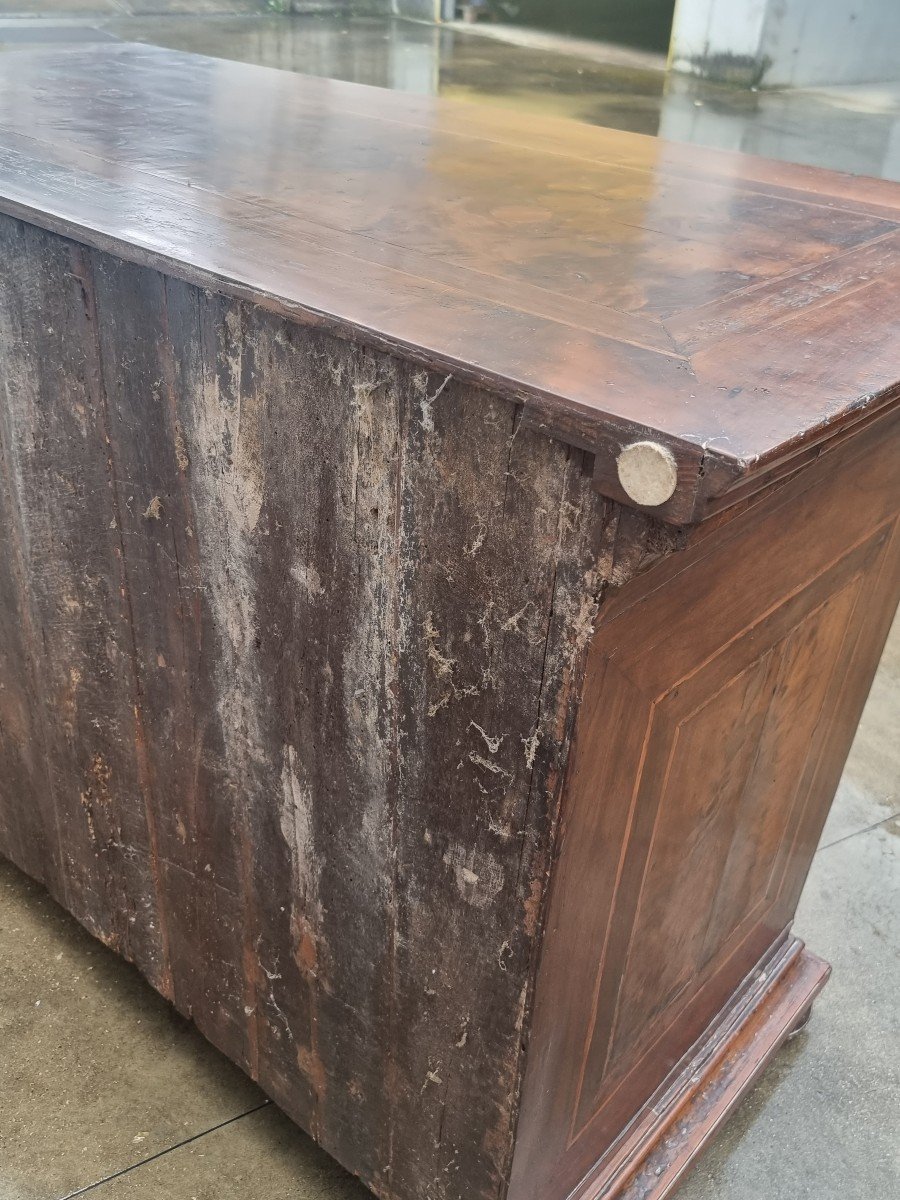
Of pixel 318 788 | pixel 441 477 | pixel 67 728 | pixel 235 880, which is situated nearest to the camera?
pixel 441 477

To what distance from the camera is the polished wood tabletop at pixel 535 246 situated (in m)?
0.75

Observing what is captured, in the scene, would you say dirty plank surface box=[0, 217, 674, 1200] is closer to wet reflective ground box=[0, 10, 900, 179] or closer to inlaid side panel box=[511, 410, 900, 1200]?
inlaid side panel box=[511, 410, 900, 1200]

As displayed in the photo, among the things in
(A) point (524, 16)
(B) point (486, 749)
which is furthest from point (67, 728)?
(A) point (524, 16)

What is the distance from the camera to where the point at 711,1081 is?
1.49 m

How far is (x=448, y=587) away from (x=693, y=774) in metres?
0.37

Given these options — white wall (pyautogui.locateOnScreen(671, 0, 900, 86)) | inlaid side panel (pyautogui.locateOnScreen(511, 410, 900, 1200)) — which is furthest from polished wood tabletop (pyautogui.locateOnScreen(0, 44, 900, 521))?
white wall (pyautogui.locateOnScreen(671, 0, 900, 86))

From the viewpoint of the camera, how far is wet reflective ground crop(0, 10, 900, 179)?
4.68 metres

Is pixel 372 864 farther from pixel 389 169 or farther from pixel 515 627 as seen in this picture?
pixel 389 169

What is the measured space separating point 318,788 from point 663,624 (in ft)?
1.34

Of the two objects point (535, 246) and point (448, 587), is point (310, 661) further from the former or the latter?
point (535, 246)

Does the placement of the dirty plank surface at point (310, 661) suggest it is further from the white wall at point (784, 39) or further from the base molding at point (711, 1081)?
the white wall at point (784, 39)

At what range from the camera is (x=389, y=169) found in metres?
1.33

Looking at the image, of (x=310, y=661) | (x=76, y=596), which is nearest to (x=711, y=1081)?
(x=310, y=661)

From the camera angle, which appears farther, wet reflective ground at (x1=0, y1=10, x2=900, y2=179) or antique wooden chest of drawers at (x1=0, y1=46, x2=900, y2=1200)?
wet reflective ground at (x1=0, y1=10, x2=900, y2=179)
